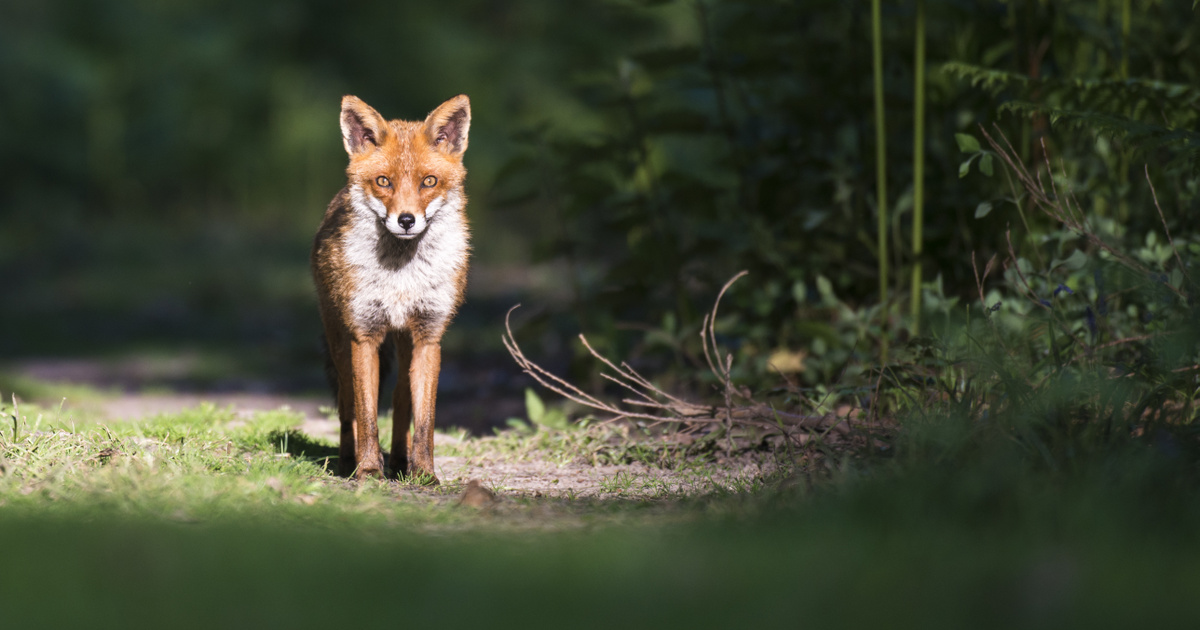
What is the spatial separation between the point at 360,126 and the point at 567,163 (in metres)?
2.29

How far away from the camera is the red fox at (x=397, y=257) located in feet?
13.2

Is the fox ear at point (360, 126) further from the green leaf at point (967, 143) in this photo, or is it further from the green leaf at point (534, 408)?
the green leaf at point (967, 143)

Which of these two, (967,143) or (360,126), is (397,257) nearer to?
(360,126)

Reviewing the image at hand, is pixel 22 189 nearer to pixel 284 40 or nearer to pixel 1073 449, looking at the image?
pixel 284 40

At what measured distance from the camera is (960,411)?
391 centimetres

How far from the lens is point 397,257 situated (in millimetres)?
4164

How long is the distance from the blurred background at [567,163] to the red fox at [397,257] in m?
1.74

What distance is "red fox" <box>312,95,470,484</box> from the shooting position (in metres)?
4.02

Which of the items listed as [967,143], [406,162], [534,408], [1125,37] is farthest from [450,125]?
[1125,37]

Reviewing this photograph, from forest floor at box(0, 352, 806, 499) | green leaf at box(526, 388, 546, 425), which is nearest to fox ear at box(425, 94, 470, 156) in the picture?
forest floor at box(0, 352, 806, 499)

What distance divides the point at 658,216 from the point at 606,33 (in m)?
14.5

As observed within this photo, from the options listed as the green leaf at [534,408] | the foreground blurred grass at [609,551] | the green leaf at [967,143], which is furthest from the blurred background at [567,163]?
the foreground blurred grass at [609,551]

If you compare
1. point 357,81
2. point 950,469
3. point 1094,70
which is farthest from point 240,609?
point 357,81

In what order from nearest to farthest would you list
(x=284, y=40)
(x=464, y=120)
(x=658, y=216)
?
1. (x=464, y=120)
2. (x=658, y=216)
3. (x=284, y=40)
